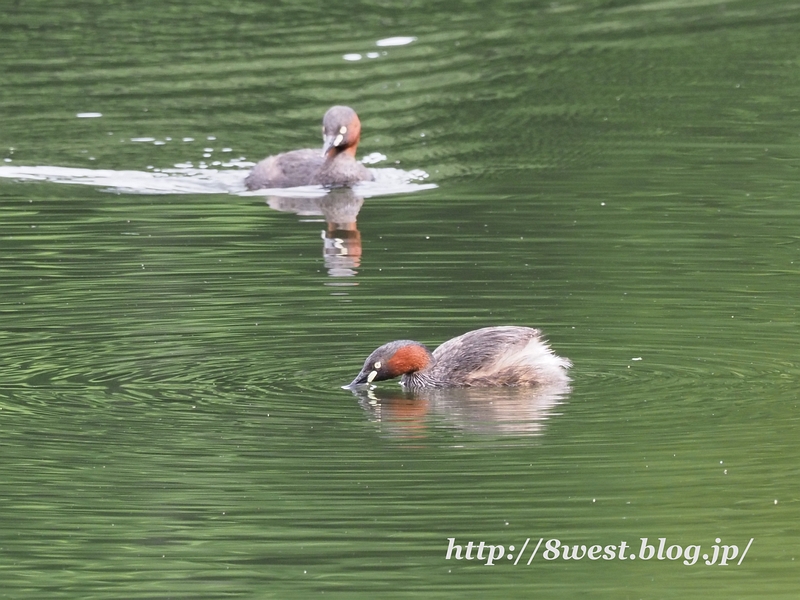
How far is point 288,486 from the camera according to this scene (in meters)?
8.77

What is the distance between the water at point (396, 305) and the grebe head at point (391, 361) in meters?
0.16

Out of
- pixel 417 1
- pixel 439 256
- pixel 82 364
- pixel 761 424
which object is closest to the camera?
pixel 761 424

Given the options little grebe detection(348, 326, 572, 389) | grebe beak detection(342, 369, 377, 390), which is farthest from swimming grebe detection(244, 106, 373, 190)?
grebe beak detection(342, 369, 377, 390)

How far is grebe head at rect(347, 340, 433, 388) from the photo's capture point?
1070 cm

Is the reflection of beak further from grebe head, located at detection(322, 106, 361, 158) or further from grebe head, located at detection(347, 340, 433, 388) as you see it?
grebe head, located at detection(347, 340, 433, 388)

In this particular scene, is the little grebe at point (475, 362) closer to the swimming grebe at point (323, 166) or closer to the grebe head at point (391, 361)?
the grebe head at point (391, 361)

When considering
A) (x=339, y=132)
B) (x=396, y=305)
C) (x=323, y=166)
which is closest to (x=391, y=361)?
(x=396, y=305)

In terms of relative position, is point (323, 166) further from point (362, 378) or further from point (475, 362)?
point (362, 378)

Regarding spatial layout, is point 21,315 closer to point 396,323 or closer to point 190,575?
point 396,323

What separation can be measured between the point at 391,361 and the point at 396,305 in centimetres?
183

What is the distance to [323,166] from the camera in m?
18.9

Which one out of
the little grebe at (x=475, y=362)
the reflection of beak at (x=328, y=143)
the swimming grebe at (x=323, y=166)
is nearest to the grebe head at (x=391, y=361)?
the little grebe at (x=475, y=362)

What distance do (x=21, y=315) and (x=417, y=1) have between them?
15.2 m

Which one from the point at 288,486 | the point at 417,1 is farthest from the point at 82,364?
the point at 417,1
